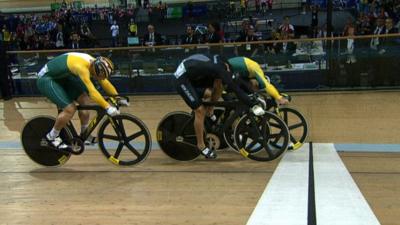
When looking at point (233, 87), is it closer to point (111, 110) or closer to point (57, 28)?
point (111, 110)

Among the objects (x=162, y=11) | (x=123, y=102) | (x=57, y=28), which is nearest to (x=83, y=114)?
(x=123, y=102)

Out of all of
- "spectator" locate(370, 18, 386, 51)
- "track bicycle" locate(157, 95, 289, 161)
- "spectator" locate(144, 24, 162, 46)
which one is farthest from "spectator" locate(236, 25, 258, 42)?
"track bicycle" locate(157, 95, 289, 161)

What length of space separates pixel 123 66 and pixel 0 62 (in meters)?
2.87

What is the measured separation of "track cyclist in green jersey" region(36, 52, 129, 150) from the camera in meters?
5.12

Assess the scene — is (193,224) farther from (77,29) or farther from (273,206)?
(77,29)

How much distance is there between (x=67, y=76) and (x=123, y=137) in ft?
3.02

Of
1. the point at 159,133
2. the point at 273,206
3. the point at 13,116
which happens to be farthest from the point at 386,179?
the point at 13,116

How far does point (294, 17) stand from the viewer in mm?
15375

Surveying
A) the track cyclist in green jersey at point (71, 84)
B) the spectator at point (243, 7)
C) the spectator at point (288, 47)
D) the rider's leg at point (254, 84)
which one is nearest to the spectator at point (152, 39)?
the spectator at point (288, 47)

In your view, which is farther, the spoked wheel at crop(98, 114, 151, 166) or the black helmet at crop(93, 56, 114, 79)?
the spoked wheel at crop(98, 114, 151, 166)

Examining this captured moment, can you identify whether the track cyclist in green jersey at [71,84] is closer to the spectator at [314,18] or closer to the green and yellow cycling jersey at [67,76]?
the green and yellow cycling jersey at [67,76]

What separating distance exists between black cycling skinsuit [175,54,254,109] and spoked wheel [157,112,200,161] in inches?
11.0

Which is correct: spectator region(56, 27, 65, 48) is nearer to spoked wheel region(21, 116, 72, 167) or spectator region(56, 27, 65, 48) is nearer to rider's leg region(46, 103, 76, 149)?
spoked wheel region(21, 116, 72, 167)

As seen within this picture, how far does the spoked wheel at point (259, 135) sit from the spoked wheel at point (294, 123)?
1.63 ft
